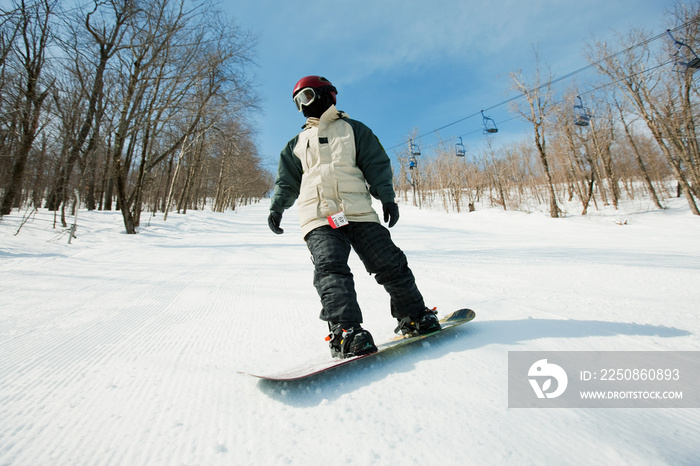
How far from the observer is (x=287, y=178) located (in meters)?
2.00

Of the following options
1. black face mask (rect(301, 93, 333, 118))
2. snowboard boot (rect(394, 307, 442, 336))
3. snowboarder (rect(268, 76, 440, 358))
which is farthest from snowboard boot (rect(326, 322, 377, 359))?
black face mask (rect(301, 93, 333, 118))

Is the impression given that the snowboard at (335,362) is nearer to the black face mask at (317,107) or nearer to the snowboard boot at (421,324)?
the snowboard boot at (421,324)

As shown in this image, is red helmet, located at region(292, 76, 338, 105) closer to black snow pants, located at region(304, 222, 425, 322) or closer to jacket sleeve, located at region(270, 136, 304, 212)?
jacket sleeve, located at region(270, 136, 304, 212)

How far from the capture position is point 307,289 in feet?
9.91

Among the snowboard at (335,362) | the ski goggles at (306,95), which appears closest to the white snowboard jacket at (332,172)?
the ski goggles at (306,95)

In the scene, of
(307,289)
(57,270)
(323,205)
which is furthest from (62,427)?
(57,270)

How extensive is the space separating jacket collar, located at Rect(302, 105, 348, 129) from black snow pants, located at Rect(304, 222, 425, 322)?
27.9 inches

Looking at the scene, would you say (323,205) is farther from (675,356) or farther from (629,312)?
(629,312)

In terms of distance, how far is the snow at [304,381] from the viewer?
0.83 m

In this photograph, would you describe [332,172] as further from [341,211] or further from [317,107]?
[317,107]

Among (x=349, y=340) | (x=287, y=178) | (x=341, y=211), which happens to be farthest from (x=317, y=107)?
(x=349, y=340)

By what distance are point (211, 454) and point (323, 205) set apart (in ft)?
3.97

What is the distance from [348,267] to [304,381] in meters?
0.59

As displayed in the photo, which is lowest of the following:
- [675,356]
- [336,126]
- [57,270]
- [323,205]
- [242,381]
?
[57,270]
